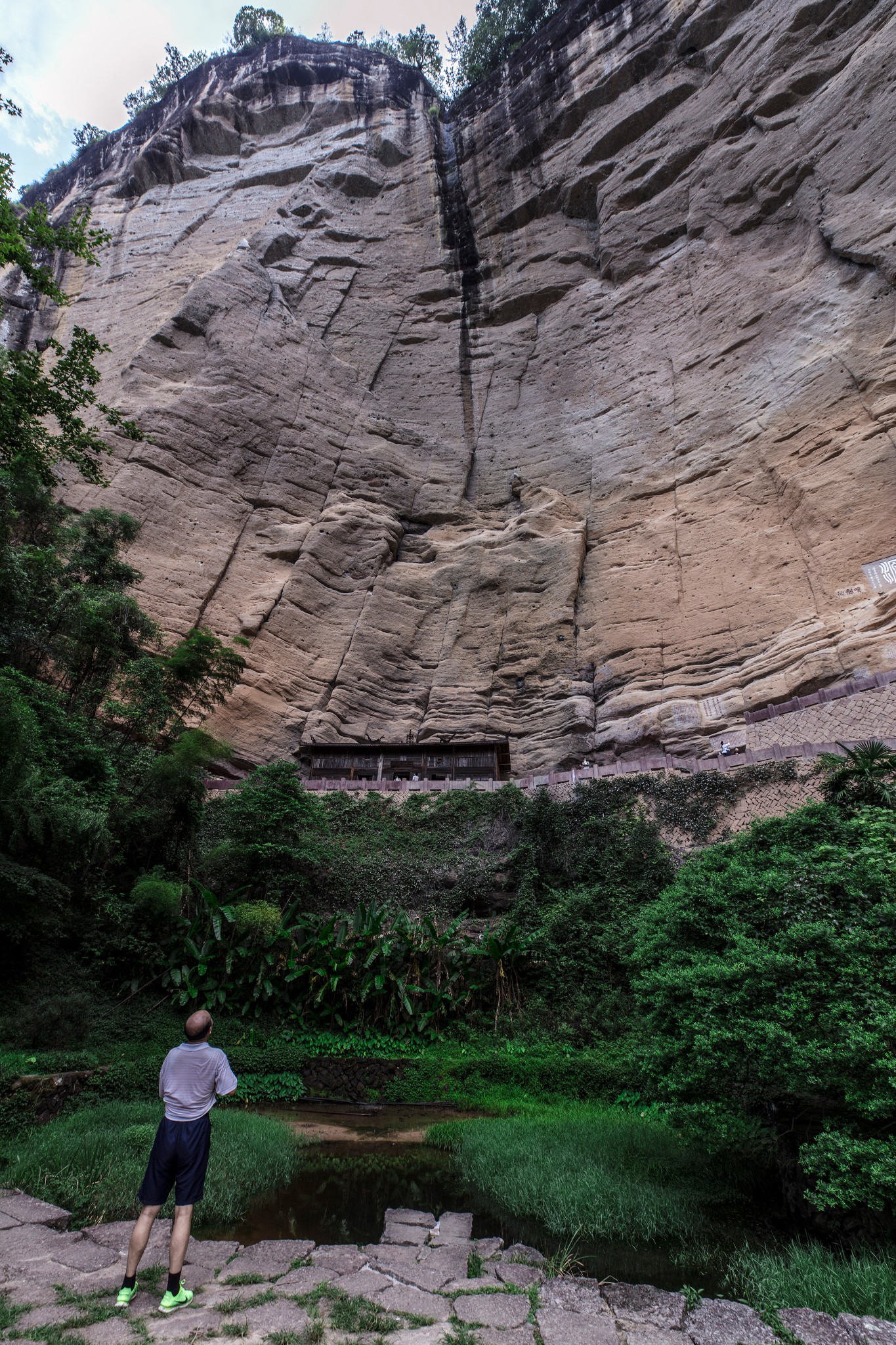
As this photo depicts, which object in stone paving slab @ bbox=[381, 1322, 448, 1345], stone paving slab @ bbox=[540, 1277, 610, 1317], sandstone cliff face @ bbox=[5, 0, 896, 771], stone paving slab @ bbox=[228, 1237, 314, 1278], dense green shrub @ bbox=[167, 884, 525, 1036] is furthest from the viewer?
sandstone cliff face @ bbox=[5, 0, 896, 771]

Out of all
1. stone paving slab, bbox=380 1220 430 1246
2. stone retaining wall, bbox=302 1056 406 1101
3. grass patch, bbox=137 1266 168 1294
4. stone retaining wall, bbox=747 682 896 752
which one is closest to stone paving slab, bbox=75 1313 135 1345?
grass patch, bbox=137 1266 168 1294

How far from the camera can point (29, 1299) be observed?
11.6 ft

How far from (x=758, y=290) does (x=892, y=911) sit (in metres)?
21.4

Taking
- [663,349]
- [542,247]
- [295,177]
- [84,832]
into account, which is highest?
[295,177]

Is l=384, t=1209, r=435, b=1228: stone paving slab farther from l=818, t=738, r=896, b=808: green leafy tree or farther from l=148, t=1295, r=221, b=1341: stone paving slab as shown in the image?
l=818, t=738, r=896, b=808: green leafy tree

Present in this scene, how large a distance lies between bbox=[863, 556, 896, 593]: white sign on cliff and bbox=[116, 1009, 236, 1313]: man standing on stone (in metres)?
16.4

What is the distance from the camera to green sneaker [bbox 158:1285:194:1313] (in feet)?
11.4

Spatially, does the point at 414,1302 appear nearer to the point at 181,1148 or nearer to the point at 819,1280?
the point at 181,1148

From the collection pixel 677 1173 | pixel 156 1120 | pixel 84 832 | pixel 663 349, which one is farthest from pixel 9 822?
pixel 663 349

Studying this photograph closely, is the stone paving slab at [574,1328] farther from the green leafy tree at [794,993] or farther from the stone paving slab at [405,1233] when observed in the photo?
the green leafy tree at [794,993]

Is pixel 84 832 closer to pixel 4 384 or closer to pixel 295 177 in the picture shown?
pixel 4 384

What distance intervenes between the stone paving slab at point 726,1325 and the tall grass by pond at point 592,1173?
1464 millimetres

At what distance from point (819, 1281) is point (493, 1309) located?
84.8 inches

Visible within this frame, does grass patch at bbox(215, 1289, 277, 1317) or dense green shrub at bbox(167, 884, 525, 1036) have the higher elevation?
dense green shrub at bbox(167, 884, 525, 1036)
